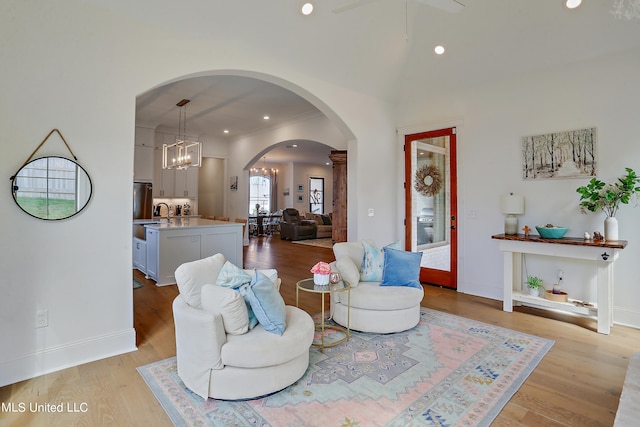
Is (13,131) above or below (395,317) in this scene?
above

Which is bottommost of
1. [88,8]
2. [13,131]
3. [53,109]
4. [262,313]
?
[262,313]

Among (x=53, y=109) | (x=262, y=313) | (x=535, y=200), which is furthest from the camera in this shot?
(x=535, y=200)

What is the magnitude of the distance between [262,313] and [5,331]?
1.91m

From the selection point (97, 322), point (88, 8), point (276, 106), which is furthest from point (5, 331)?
point (276, 106)

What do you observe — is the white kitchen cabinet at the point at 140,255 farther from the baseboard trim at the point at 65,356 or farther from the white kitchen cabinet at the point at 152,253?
the baseboard trim at the point at 65,356

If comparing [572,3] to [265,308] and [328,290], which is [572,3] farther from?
[265,308]

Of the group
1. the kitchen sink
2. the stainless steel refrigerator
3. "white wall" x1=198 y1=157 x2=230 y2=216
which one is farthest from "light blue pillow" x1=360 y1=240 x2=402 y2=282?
"white wall" x1=198 y1=157 x2=230 y2=216

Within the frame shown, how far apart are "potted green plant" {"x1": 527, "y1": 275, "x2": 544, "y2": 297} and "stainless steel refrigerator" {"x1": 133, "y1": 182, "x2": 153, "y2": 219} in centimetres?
782

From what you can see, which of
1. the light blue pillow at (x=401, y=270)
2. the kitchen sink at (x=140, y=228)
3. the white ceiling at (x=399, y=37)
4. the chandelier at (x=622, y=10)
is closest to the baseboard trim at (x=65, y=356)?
the light blue pillow at (x=401, y=270)

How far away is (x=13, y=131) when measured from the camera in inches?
95.4

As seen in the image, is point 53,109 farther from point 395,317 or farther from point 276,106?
point 276,106

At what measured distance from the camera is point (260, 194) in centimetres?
1420

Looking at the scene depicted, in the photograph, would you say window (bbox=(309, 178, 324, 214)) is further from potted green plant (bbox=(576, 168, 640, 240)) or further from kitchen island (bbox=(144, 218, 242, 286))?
potted green plant (bbox=(576, 168, 640, 240))

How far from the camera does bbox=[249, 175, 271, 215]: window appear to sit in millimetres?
13969
